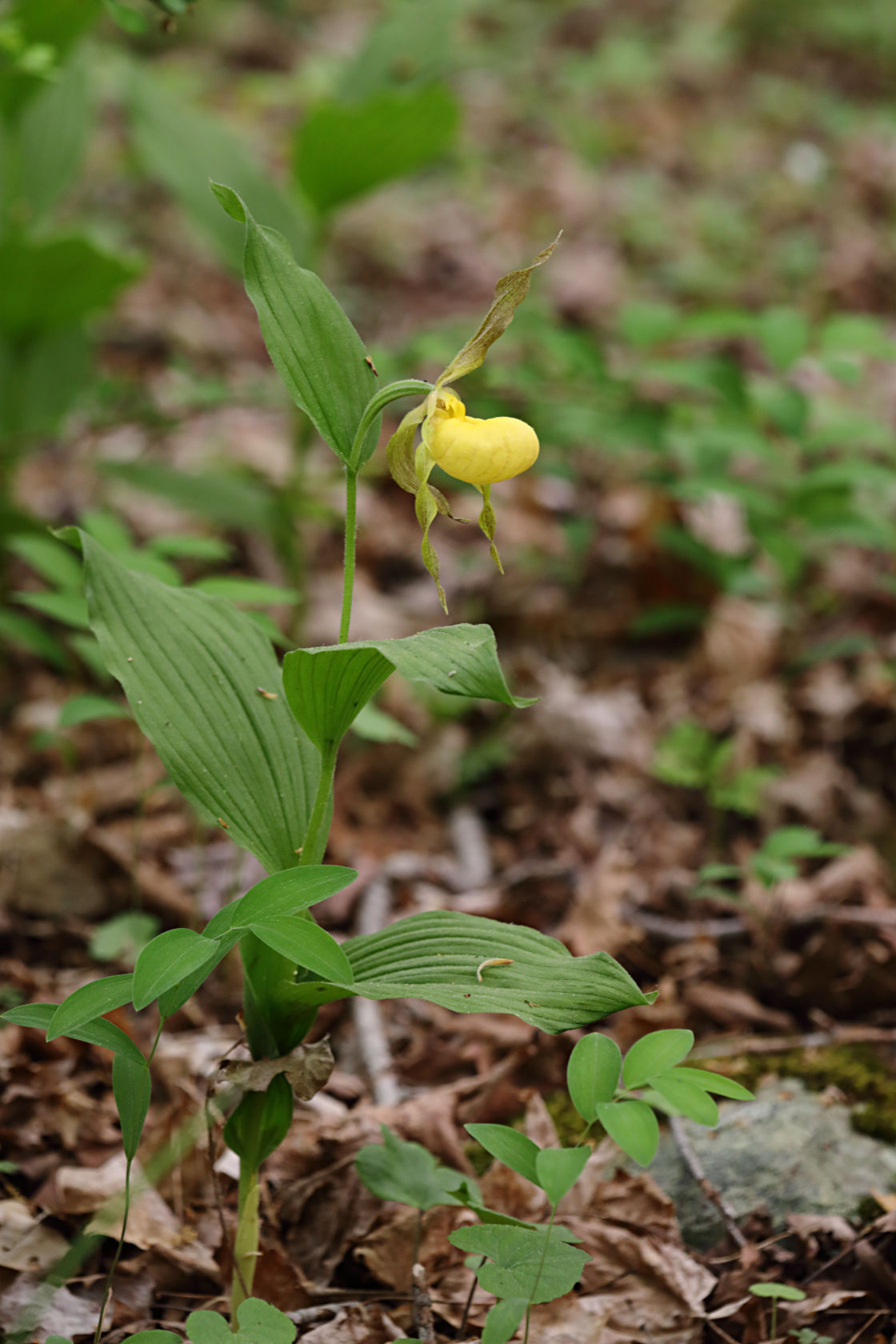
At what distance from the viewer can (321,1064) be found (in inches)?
43.2

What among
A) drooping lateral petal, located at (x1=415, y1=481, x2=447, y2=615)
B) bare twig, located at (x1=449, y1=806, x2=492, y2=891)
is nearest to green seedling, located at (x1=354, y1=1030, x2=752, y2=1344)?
drooping lateral petal, located at (x1=415, y1=481, x2=447, y2=615)

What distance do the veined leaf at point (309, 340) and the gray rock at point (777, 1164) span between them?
977 mm

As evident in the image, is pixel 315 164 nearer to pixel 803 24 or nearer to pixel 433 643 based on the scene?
pixel 433 643

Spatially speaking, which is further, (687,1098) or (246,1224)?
(246,1224)

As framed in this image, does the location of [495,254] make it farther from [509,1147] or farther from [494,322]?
[509,1147]

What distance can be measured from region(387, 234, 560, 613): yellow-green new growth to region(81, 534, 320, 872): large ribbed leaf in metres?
0.27

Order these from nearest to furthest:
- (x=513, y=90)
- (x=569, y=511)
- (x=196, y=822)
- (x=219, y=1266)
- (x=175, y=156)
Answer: (x=219, y=1266) < (x=196, y=822) < (x=175, y=156) < (x=569, y=511) < (x=513, y=90)

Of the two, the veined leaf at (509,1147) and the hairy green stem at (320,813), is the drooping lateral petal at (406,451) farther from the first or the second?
the veined leaf at (509,1147)

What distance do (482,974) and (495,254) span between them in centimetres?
432

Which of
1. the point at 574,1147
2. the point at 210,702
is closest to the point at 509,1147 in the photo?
the point at 574,1147

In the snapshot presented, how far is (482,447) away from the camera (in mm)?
934

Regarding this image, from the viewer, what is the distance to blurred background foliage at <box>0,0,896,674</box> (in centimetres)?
231

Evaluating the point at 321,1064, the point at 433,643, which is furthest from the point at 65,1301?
the point at 433,643

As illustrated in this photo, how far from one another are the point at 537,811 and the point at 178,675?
1267 mm
